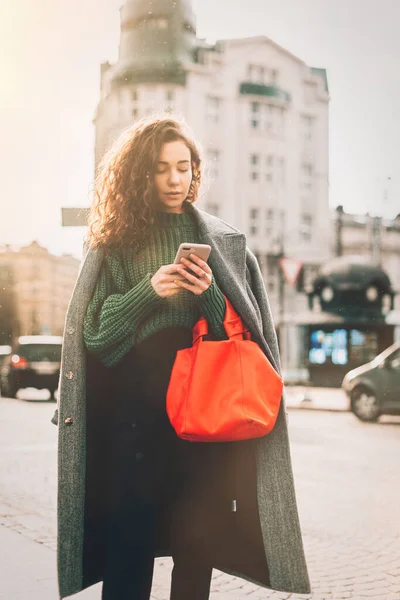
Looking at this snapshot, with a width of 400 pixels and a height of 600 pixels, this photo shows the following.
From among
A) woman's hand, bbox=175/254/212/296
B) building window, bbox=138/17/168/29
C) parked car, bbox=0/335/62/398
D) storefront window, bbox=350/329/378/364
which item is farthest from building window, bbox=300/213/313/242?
woman's hand, bbox=175/254/212/296

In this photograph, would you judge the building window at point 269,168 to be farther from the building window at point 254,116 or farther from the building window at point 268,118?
the building window at point 254,116

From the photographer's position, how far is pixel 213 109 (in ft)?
127

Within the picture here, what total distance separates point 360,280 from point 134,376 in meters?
21.8

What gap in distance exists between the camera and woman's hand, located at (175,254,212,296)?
2.33 metres

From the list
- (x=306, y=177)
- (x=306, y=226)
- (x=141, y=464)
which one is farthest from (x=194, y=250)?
(x=306, y=177)

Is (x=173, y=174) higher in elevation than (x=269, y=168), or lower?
lower

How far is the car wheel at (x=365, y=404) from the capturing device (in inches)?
531

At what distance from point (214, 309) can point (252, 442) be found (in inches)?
19.9

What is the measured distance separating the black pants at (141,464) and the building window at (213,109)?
37.0 meters

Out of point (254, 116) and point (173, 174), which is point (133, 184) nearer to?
point (173, 174)

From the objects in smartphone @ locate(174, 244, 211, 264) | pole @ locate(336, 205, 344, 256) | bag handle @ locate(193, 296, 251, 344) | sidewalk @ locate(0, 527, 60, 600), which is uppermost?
pole @ locate(336, 205, 344, 256)

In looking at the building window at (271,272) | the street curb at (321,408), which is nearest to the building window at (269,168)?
the building window at (271,272)

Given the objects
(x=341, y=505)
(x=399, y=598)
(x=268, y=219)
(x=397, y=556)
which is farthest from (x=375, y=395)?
(x=268, y=219)

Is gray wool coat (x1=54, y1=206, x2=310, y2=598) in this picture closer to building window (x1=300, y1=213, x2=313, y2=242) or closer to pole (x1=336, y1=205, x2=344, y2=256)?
pole (x1=336, y1=205, x2=344, y2=256)
